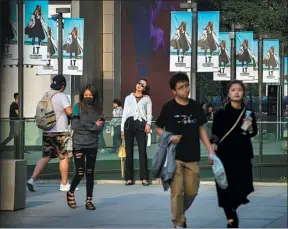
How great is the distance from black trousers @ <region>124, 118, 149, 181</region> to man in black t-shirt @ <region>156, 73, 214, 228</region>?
14.8 feet

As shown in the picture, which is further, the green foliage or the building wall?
the building wall

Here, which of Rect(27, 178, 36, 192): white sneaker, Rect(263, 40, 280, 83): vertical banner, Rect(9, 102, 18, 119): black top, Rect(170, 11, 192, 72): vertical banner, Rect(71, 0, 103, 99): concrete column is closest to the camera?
Rect(263, 40, 280, 83): vertical banner

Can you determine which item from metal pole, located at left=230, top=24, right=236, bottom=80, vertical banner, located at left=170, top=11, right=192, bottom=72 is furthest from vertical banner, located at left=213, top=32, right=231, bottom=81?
vertical banner, located at left=170, top=11, right=192, bottom=72

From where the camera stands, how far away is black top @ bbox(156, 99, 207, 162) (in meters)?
8.53

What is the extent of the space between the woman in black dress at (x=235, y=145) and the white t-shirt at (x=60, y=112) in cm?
345

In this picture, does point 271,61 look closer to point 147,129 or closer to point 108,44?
point 108,44

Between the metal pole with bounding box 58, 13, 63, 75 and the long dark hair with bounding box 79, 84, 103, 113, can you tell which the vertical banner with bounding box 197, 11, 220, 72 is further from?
the metal pole with bounding box 58, 13, 63, 75

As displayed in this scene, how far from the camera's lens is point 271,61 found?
9398 mm

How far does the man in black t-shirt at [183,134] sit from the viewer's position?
8.53m

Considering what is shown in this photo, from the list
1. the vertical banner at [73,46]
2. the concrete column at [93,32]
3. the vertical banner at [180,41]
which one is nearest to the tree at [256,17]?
the vertical banner at [180,41]

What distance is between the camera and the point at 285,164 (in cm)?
1093

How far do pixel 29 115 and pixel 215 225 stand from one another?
16.9ft

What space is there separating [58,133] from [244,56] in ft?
10.4

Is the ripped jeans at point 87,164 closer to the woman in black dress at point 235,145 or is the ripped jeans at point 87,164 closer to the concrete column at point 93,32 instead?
the concrete column at point 93,32
